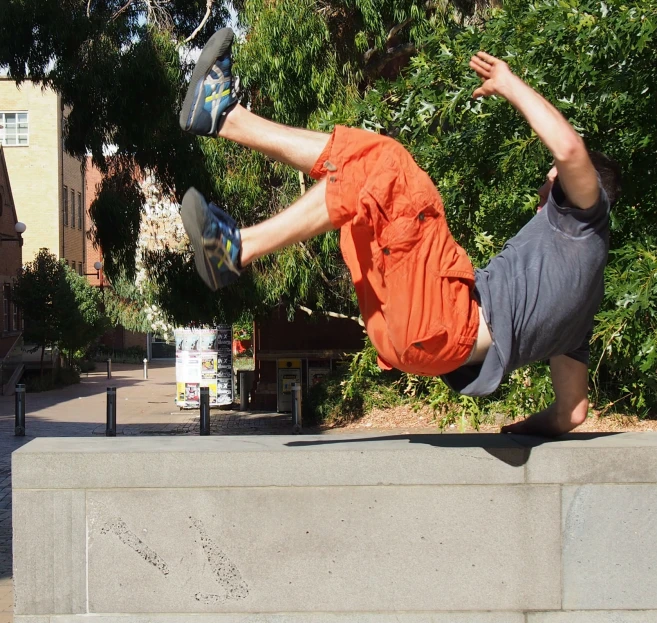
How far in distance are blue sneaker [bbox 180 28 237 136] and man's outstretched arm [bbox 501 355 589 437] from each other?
1.77 m

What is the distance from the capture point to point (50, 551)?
11.3 feet

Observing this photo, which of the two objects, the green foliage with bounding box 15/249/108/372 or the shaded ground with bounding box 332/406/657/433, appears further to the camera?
the green foliage with bounding box 15/249/108/372

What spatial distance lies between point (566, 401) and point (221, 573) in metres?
1.65

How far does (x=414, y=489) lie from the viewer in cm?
346

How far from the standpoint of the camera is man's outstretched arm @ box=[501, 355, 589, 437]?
151 inches

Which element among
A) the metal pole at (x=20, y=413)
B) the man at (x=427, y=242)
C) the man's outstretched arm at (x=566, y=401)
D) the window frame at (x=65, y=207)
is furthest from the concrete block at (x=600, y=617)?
the window frame at (x=65, y=207)

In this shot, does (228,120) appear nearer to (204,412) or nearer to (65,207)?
(204,412)

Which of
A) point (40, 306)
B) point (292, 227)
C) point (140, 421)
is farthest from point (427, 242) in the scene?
point (40, 306)

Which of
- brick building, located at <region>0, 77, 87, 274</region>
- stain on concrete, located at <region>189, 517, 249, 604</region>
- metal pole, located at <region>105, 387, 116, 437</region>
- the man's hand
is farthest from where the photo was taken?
brick building, located at <region>0, 77, 87, 274</region>

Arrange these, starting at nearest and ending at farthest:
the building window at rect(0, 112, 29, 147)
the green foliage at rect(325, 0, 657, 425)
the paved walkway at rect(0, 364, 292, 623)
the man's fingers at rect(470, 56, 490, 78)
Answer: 1. the man's fingers at rect(470, 56, 490, 78)
2. the green foliage at rect(325, 0, 657, 425)
3. the paved walkway at rect(0, 364, 292, 623)
4. the building window at rect(0, 112, 29, 147)

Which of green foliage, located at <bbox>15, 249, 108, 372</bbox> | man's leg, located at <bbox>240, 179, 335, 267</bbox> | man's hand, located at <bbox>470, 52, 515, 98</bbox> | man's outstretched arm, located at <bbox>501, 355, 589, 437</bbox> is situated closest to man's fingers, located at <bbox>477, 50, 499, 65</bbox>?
man's hand, located at <bbox>470, 52, 515, 98</bbox>

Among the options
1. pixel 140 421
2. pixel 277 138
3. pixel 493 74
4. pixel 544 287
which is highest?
pixel 493 74

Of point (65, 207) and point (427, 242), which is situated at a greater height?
point (65, 207)

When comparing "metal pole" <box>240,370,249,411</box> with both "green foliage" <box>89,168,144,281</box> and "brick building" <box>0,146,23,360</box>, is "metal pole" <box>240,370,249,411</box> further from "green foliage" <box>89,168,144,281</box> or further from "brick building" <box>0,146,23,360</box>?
"brick building" <box>0,146,23,360</box>
